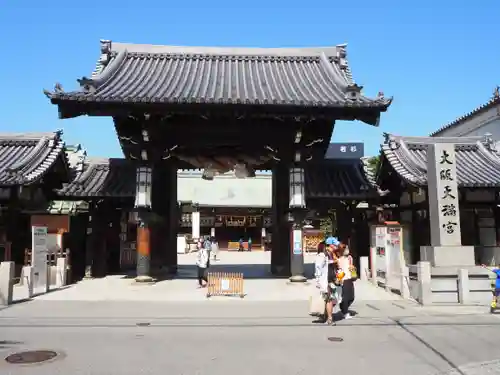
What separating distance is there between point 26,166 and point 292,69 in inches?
474

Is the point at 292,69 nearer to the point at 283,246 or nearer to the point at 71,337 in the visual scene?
the point at 283,246

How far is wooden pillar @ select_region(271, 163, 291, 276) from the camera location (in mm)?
18828

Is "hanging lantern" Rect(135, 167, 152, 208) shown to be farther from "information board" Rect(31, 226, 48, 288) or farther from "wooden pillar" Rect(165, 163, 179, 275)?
"information board" Rect(31, 226, 48, 288)

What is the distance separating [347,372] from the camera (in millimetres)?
6227

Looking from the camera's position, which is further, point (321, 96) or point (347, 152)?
point (347, 152)

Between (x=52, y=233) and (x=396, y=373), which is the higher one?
(x=52, y=233)

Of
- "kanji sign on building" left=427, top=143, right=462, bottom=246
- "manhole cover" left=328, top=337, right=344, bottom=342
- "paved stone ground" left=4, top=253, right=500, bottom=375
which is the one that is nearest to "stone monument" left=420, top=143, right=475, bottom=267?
"kanji sign on building" left=427, top=143, right=462, bottom=246

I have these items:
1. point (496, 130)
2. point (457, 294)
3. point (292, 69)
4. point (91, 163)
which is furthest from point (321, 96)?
point (496, 130)

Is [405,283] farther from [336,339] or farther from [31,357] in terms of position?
[31,357]

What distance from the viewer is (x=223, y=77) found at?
61.5ft

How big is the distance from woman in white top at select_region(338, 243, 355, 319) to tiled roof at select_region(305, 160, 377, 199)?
7781 millimetres

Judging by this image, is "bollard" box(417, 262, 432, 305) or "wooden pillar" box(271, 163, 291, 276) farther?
"wooden pillar" box(271, 163, 291, 276)

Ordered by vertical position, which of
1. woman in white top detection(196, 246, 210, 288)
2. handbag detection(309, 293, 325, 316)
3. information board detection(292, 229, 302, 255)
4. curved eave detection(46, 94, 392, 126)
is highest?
curved eave detection(46, 94, 392, 126)

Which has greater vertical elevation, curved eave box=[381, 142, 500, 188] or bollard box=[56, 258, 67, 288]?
curved eave box=[381, 142, 500, 188]
